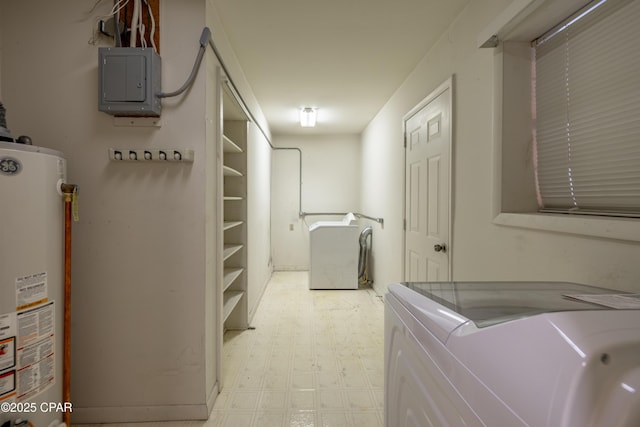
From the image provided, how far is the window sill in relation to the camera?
2.78 ft

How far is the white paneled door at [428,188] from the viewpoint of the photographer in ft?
6.43

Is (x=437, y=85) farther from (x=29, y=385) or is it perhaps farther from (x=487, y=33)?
(x=29, y=385)

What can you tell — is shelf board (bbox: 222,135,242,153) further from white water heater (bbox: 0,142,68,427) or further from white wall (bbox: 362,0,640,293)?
white wall (bbox: 362,0,640,293)

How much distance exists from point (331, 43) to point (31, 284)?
2188 millimetres

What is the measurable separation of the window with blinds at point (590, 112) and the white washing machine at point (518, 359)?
42 cm

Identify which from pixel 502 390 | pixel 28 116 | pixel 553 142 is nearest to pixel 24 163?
pixel 28 116

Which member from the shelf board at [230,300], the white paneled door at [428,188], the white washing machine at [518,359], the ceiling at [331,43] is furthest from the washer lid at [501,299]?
the shelf board at [230,300]

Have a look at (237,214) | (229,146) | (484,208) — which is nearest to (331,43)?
(229,146)

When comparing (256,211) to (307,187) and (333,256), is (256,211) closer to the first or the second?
(333,256)

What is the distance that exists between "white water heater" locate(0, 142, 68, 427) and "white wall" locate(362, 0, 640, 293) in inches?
79.8

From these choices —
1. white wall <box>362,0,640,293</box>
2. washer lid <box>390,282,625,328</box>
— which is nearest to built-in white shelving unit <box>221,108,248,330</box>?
white wall <box>362,0,640,293</box>

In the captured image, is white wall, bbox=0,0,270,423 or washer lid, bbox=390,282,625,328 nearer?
washer lid, bbox=390,282,625,328

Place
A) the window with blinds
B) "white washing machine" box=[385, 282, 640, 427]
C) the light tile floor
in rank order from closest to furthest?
"white washing machine" box=[385, 282, 640, 427] < the window with blinds < the light tile floor

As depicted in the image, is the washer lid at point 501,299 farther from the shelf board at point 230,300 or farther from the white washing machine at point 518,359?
the shelf board at point 230,300
